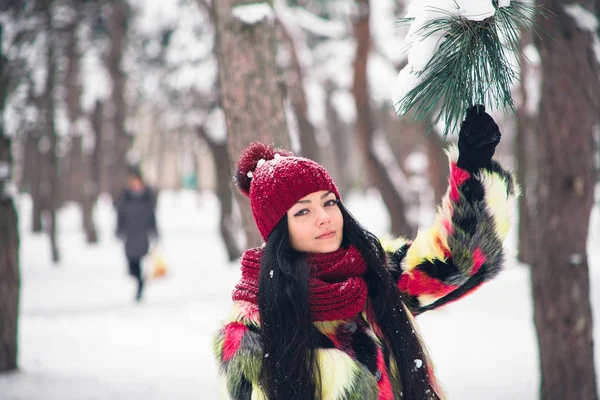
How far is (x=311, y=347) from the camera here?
82.6 inches

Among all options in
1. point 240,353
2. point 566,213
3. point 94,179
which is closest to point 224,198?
point 94,179

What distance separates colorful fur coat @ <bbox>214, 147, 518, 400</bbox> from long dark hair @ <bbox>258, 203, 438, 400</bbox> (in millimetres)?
39

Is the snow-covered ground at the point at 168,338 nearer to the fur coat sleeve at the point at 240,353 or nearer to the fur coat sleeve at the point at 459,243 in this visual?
the fur coat sleeve at the point at 459,243

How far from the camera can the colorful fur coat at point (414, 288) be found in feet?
6.73

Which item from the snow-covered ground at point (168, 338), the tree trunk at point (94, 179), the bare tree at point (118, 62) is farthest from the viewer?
the tree trunk at point (94, 179)

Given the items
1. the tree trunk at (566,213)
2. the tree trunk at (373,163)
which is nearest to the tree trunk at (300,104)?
the tree trunk at (373,163)

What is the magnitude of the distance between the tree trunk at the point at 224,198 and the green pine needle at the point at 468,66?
1166 centimetres

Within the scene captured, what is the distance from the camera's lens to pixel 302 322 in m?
2.08

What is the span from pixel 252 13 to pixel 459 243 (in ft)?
7.61

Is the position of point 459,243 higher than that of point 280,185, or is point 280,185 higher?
point 280,185

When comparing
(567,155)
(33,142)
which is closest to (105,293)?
(567,155)

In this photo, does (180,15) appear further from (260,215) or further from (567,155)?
(260,215)

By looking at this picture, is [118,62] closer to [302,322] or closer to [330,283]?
[330,283]

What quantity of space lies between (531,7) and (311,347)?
1.30m
